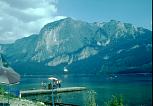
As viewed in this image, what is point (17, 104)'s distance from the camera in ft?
104

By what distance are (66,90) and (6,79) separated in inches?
4150

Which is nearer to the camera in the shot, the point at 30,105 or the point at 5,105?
the point at 5,105

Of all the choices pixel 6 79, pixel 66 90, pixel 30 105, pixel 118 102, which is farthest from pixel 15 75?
pixel 66 90

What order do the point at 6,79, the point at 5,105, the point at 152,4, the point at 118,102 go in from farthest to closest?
the point at 118,102 → the point at 5,105 → the point at 6,79 → the point at 152,4

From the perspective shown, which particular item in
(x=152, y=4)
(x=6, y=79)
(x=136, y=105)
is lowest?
(x=136, y=105)

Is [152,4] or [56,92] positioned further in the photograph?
[56,92]

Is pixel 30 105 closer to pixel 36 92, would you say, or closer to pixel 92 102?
pixel 92 102

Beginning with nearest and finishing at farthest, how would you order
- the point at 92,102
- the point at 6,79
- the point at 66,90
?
the point at 6,79
the point at 92,102
the point at 66,90

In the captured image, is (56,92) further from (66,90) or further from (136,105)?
(136,105)

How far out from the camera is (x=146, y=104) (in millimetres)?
85500

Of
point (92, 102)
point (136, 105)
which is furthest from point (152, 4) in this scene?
point (136, 105)

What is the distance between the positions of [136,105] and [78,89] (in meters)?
49.8

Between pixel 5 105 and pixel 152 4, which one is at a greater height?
pixel 152 4

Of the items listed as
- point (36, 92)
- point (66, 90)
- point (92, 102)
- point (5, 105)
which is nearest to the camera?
point (5, 105)
